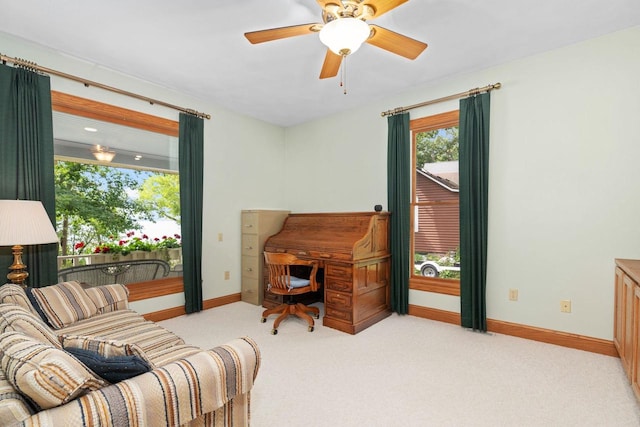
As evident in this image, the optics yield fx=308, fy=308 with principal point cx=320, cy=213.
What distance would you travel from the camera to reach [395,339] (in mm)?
2963

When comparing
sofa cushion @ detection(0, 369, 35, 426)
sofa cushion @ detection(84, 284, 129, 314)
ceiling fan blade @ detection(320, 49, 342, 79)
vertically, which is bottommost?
sofa cushion @ detection(84, 284, 129, 314)

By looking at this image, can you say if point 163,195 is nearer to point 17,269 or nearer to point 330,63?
point 17,269

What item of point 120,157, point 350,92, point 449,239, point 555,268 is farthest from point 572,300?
point 120,157

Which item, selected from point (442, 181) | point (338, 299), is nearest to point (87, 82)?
point (338, 299)

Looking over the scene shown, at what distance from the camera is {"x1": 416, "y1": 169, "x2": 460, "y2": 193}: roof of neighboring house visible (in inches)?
136

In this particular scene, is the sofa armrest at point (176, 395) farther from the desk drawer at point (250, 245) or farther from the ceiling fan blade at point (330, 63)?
the desk drawer at point (250, 245)

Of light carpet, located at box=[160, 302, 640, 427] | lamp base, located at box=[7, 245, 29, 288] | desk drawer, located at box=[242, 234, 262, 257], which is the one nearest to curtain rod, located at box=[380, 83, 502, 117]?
desk drawer, located at box=[242, 234, 262, 257]

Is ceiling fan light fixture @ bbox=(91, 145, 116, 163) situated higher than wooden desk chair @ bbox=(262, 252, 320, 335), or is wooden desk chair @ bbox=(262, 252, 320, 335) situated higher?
ceiling fan light fixture @ bbox=(91, 145, 116, 163)

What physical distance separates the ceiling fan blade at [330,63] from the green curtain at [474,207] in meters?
1.61

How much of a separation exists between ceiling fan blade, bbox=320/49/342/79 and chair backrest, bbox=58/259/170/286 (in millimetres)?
2856

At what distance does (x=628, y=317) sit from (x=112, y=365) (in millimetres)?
3019

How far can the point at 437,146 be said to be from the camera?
362 centimetres

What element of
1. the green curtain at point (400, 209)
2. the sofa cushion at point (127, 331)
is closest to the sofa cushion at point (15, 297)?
the sofa cushion at point (127, 331)

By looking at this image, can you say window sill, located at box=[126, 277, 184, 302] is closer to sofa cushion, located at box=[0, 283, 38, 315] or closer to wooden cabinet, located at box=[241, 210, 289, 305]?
wooden cabinet, located at box=[241, 210, 289, 305]
